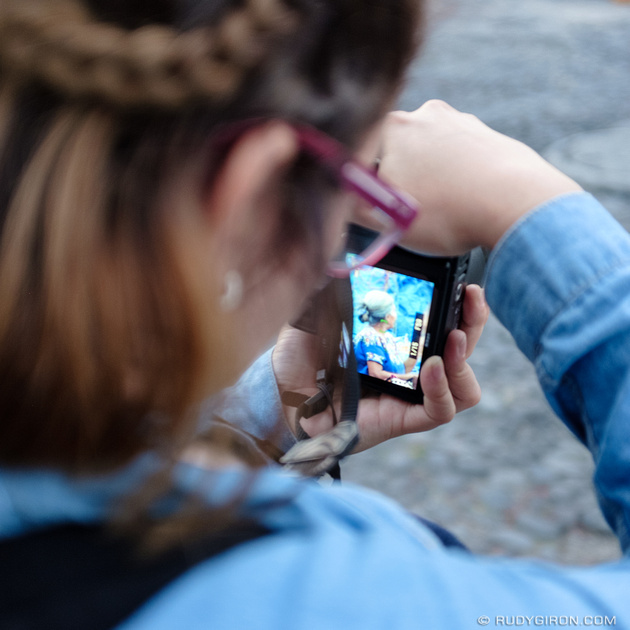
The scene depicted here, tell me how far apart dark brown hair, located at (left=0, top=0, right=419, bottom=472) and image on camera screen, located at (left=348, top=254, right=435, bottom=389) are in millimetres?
431

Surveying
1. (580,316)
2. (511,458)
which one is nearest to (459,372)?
(580,316)

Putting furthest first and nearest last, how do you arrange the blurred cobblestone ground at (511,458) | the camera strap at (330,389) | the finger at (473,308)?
the blurred cobblestone ground at (511,458), the finger at (473,308), the camera strap at (330,389)

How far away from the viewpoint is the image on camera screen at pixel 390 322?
0.79 metres

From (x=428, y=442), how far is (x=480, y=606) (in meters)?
1.38

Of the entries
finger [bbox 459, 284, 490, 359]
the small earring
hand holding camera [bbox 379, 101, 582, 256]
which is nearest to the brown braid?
the small earring

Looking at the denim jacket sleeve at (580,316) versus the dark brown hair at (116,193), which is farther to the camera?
the denim jacket sleeve at (580,316)

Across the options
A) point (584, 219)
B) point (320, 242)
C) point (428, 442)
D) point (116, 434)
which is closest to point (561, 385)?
point (584, 219)

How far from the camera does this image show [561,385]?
0.54 metres

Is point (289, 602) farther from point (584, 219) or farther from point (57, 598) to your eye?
point (584, 219)

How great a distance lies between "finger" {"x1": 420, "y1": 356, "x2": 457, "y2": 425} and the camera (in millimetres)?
813

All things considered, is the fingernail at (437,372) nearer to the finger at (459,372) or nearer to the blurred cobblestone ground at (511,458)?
the finger at (459,372)

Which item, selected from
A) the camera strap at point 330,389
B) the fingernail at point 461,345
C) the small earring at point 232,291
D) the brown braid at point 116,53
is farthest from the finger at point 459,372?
the brown braid at point 116,53

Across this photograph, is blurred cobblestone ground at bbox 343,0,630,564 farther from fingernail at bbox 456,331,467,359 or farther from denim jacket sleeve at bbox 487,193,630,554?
fingernail at bbox 456,331,467,359
